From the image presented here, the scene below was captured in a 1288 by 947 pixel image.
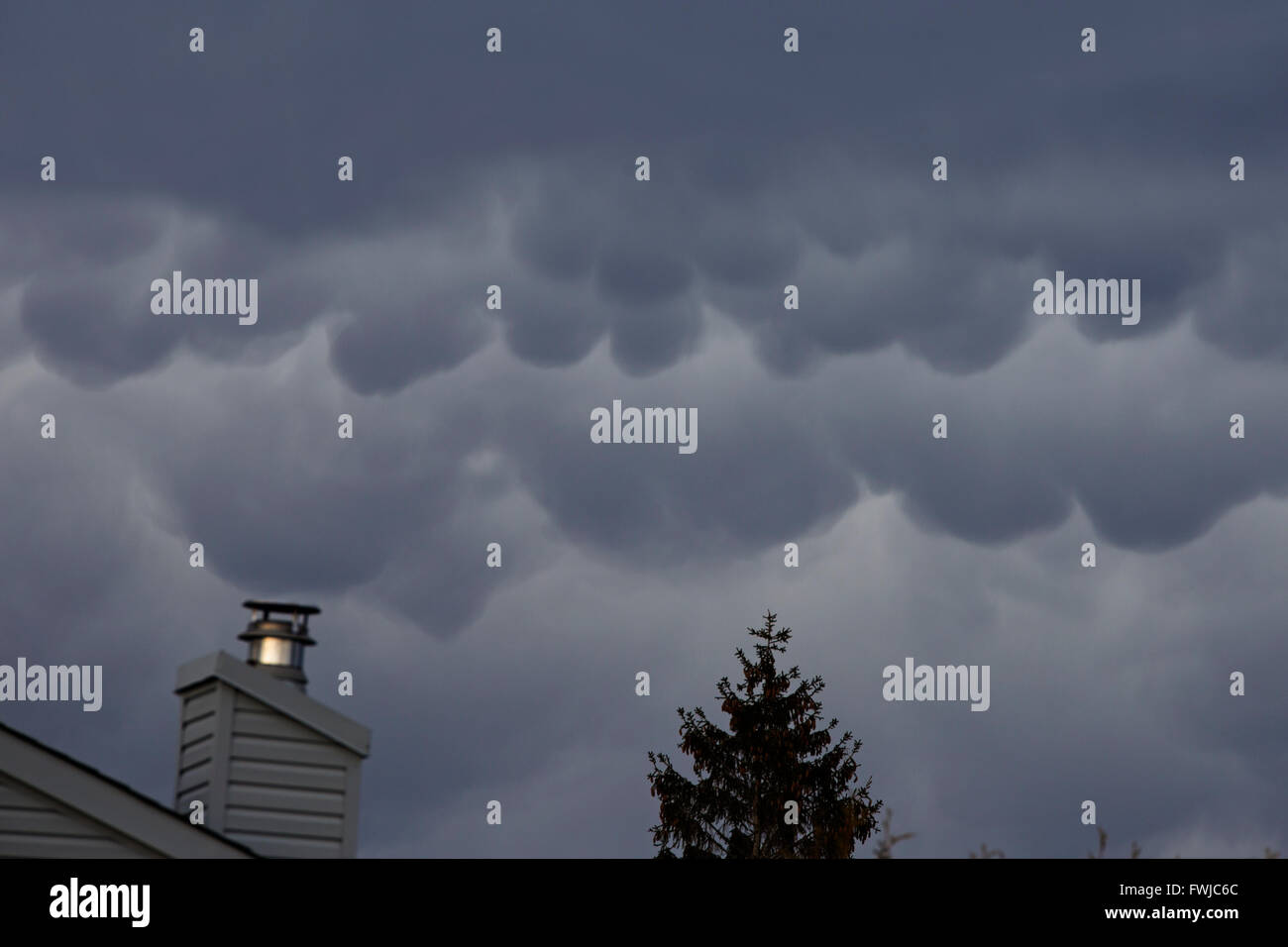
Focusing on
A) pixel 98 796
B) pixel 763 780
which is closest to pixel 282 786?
pixel 98 796

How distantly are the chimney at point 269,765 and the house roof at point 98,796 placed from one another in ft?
2.96

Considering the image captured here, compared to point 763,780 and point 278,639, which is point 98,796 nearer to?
point 278,639

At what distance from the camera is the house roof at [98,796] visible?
394 inches

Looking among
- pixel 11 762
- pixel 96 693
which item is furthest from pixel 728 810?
pixel 11 762

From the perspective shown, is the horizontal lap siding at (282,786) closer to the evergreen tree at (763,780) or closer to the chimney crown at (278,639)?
the chimney crown at (278,639)

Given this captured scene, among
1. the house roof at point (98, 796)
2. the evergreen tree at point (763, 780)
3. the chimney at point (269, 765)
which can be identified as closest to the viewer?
the house roof at point (98, 796)

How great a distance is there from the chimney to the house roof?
902 millimetres

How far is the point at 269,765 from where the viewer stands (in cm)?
1130

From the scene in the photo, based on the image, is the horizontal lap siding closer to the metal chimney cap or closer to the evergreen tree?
the metal chimney cap

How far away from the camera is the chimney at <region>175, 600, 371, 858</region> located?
36.6ft

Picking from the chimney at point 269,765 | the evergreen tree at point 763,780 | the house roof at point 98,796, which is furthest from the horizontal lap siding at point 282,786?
the evergreen tree at point 763,780

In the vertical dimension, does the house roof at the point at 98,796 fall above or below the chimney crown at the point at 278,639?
below
